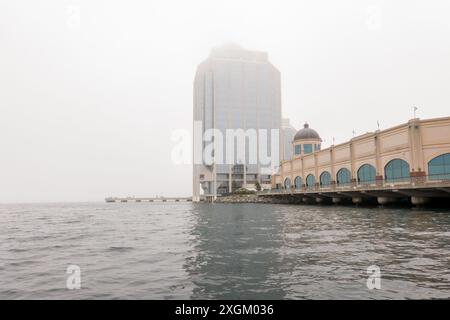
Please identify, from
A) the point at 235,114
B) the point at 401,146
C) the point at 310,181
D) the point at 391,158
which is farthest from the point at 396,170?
the point at 235,114

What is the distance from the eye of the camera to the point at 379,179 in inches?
2095

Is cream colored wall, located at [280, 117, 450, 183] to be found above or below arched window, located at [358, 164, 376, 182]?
above

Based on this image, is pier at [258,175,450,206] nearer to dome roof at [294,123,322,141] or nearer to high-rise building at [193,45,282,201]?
dome roof at [294,123,322,141]

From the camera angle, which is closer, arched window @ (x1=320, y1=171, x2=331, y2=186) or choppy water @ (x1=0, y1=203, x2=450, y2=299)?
choppy water @ (x1=0, y1=203, x2=450, y2=299)

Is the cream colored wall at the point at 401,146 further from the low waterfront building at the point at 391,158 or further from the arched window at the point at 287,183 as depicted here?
the arched window at the point at 287,183

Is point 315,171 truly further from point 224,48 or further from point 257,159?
point 224,48

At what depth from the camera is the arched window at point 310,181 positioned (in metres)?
83.4

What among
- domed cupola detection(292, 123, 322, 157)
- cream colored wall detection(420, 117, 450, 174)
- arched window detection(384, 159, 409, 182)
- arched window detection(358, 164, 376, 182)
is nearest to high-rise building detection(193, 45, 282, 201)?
domed cupola detection(292, 123, 322, 157)

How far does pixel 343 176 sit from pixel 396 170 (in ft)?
58.1

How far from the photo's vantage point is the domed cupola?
10775 centimetres

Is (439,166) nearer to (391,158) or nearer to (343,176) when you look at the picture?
(391,158)

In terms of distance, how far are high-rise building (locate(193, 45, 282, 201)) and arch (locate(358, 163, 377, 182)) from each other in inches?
4065
